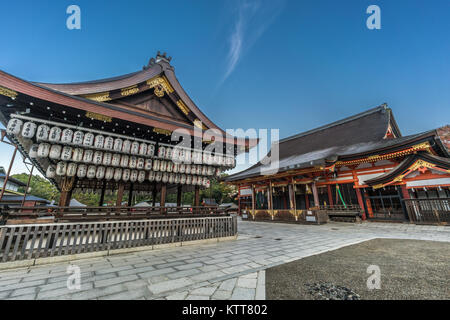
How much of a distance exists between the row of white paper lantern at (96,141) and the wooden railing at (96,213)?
191cm

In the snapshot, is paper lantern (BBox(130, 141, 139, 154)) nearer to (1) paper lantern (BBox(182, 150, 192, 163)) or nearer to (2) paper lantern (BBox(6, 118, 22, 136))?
(1) paper lantern (BBox(182, 150, 192, 163))

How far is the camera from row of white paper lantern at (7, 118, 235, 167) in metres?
4.79

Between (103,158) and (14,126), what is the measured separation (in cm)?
213

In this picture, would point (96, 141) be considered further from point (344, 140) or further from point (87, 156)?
point (344, 140)

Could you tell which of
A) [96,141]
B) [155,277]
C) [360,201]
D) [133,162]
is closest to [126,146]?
[133,162]

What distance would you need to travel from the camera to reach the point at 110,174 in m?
6.00

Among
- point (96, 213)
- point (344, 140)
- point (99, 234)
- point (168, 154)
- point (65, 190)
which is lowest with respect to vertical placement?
point (99, 234)

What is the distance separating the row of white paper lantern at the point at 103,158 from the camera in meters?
5.10

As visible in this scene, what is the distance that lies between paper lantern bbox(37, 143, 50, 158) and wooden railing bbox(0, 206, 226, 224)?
1.49 meters

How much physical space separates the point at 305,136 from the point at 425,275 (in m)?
21.5

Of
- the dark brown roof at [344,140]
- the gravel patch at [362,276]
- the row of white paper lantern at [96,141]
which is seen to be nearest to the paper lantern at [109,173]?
the row of white paper lantern at [96,141]

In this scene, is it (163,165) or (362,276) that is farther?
(163,165)

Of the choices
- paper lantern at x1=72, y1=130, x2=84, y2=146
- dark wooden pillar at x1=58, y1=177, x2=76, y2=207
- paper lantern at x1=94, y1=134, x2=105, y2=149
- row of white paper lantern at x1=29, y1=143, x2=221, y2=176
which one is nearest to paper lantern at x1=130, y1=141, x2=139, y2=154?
row of white paper lantern at x1=29, y1=143, x2=221, y2=176
